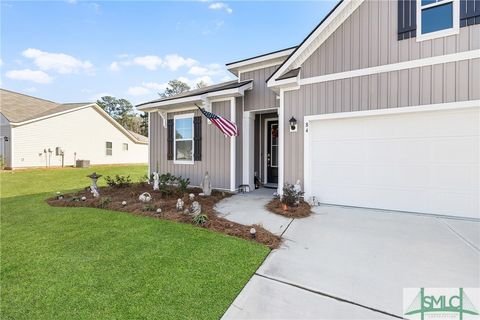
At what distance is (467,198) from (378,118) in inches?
91.2

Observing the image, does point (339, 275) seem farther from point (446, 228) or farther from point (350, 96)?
point (350, 96)

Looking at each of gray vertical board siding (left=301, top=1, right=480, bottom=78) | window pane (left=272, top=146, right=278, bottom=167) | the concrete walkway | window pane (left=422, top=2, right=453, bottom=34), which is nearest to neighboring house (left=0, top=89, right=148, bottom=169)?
the concrete walkway

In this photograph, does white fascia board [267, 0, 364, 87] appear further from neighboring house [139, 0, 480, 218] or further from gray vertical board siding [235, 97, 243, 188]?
gray vertical board siding [235, 97, 243, 188]

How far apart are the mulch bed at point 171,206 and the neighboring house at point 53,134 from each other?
42.1 ft

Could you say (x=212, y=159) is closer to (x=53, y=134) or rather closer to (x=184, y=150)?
(x=184, y=150)

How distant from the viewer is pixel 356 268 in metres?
2.68

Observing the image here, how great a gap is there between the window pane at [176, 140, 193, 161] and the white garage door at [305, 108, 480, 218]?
4.32 meters

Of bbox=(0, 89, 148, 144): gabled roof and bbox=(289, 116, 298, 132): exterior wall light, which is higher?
bbox=(0, 89, 148, 144): gabled roof

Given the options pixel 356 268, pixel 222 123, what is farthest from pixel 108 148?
pixel 356 268

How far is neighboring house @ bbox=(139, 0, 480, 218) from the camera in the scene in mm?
4348

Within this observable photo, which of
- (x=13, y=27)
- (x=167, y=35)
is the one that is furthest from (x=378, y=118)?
(x=13, y=27)

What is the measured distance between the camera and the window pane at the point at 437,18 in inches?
174

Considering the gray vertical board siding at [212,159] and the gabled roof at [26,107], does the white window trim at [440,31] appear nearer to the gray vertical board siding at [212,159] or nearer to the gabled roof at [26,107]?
the gray vertical board siding at [212,159]

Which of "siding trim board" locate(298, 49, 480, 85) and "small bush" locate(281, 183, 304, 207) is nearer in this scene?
"siding trim board" locate(298, 49, 480, 85)
